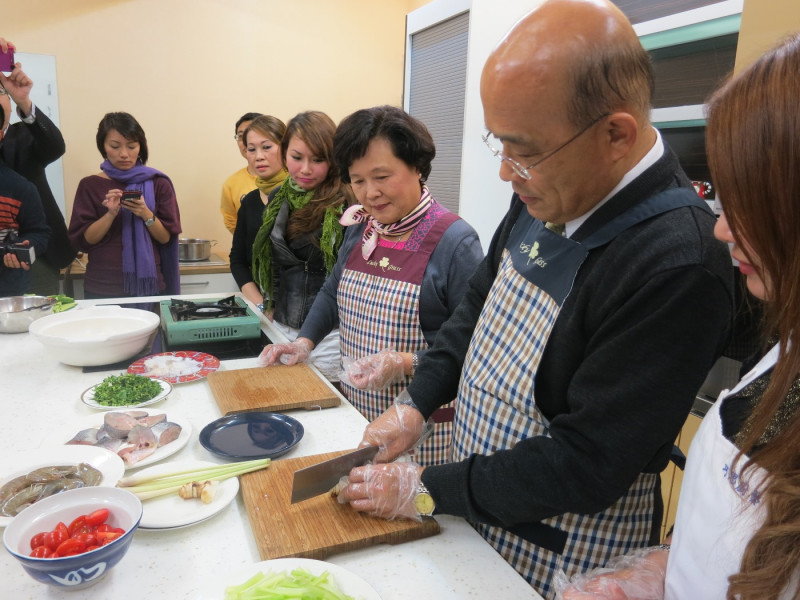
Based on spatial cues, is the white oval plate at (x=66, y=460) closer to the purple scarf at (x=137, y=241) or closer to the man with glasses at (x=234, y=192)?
the purple scarf at (x=137, y=241)

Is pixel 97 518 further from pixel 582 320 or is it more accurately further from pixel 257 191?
pixel 257 191

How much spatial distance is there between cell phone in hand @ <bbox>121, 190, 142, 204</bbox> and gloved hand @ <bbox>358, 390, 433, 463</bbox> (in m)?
2.60

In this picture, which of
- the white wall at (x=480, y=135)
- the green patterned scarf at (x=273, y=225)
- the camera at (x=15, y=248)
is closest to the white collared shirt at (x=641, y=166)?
the green patterned scarf at (x=273, y=225)

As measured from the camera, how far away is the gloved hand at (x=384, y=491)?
3.34 ft

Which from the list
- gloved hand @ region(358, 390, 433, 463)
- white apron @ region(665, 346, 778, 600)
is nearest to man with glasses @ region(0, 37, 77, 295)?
gloved hand @ region(358, 390, 433, 463)

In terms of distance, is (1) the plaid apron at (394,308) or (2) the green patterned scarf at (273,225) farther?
(2) the green patterned scarf at (273,225)

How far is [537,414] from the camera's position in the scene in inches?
41.1

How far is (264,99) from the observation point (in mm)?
4676

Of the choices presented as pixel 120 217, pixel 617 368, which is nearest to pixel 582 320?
pixel 617 368

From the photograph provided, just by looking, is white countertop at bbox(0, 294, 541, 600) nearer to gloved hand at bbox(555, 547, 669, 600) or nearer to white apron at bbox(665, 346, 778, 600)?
gloved hand at bbox(555, 547, 669, 600)

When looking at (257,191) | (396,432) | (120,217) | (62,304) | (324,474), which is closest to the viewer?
(324,474)

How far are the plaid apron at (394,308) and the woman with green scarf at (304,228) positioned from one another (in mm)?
418

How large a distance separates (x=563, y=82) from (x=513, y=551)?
2.83 ft

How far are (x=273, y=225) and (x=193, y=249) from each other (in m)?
2.14
